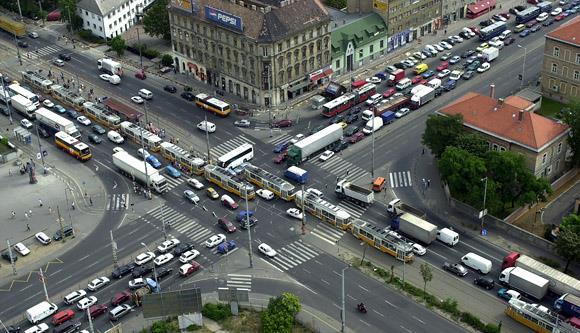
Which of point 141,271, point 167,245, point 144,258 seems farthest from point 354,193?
point 141,271

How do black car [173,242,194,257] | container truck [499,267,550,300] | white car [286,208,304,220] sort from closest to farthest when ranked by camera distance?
container truck [499,267,550,300] < black car [173,242,194,257] < white car [286,208,304,220]

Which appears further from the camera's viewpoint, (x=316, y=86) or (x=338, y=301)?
(x=316, y=86)

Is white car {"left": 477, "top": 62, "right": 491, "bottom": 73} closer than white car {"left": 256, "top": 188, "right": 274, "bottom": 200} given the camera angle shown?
No

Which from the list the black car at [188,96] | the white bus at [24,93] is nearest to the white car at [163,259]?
the black car at [188,96]

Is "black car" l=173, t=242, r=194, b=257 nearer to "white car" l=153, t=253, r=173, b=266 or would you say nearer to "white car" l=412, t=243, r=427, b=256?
"white car" l=153, t=253, r=173, b=266

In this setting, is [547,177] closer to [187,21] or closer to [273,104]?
[273,104]

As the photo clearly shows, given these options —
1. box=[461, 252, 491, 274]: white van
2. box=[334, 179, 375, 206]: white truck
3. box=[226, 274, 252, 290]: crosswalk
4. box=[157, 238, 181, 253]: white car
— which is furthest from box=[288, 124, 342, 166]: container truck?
box=[461, 252, 491, 274]: white van

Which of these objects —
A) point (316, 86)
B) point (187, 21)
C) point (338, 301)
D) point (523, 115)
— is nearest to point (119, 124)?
point (187, 21)
